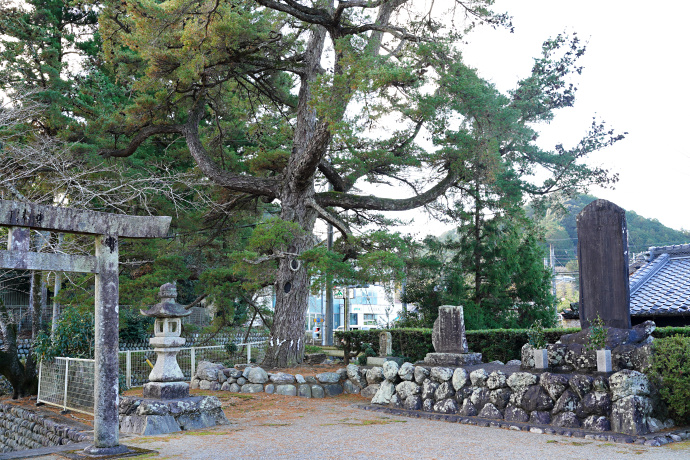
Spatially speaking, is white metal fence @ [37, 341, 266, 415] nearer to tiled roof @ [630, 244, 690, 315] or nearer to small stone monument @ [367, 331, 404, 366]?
small stone monument @ [367, 331, 404, 366]

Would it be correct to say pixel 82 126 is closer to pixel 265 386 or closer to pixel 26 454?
pixel 265 386

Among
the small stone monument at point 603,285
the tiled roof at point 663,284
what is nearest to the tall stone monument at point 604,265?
the small stone monument at point 603,285

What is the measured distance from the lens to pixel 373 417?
9789mm

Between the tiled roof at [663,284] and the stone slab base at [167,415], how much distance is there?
9851 millimetres

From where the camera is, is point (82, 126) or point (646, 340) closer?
point (646, 340)

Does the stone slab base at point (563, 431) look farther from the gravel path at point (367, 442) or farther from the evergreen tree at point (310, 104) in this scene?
the evergreen tree at point (310, 104)

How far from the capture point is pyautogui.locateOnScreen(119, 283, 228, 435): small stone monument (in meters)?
8.66

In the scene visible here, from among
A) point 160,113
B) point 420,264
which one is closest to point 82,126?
point 160,113

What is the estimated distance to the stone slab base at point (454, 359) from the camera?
10.5 meters

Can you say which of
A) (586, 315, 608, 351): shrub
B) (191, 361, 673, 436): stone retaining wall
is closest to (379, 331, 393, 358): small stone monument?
(191, 361, 673, 436): stone retaining wall

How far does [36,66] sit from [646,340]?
18.0m

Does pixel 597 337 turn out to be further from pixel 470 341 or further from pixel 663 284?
pixel 663 284

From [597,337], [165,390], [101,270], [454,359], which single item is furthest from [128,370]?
[597,337]

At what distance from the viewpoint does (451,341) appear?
427 inches
